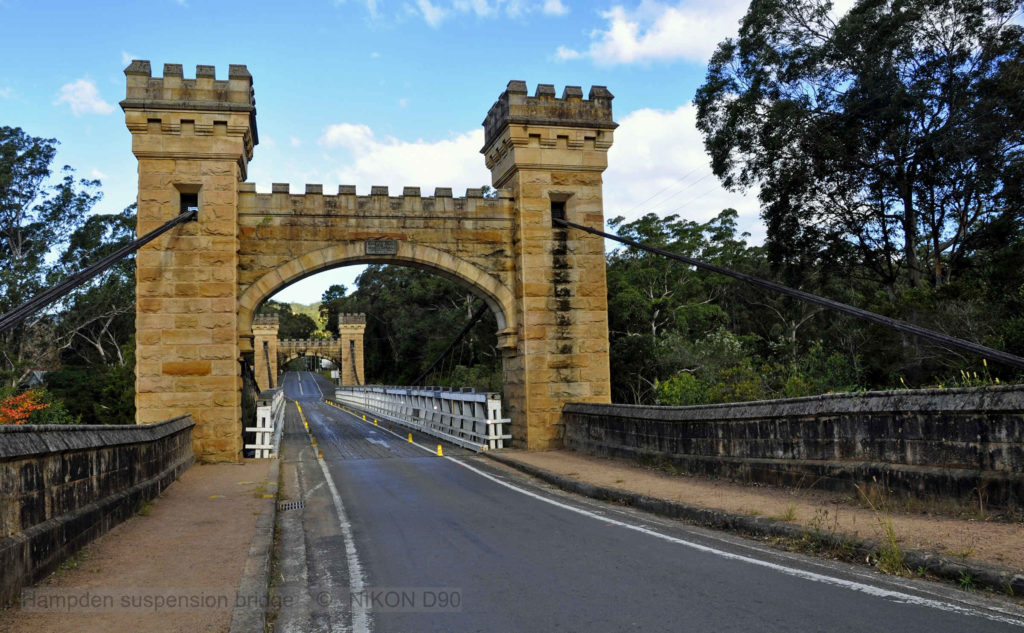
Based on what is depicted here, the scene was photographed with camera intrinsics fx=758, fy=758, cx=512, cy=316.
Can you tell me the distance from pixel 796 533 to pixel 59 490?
19.3 feet

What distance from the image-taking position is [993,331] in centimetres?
1549

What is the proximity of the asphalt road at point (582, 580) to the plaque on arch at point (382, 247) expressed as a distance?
723cm

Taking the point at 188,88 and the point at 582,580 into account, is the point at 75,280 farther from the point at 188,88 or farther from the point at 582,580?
the point at 582,580

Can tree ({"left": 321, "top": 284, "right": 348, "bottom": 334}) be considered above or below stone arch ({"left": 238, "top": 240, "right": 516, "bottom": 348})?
above

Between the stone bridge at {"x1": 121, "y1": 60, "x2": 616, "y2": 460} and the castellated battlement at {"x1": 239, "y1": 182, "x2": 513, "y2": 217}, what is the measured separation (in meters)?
0.03

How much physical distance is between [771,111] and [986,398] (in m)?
18.7

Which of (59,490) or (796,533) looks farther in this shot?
(796,533)

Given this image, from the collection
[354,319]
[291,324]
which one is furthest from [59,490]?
[291,324]

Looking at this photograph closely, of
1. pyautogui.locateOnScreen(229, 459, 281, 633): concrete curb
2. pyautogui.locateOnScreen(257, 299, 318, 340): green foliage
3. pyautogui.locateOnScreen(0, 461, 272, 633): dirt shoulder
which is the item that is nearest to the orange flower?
pyautogui.locateOnScreen(0, 461, 272, 633): dirt shoulder

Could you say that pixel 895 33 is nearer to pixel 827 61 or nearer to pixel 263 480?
pixel 827 61

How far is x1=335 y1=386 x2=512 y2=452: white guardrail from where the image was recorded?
16.8 meters

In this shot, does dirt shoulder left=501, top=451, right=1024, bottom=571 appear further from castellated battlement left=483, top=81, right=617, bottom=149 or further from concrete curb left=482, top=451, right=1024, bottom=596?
castellated battlement left=483, top=81, right=617, bottom=149

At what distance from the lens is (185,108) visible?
575 inches

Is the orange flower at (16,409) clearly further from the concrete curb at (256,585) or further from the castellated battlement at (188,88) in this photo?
the concrete curb at (256,585)
